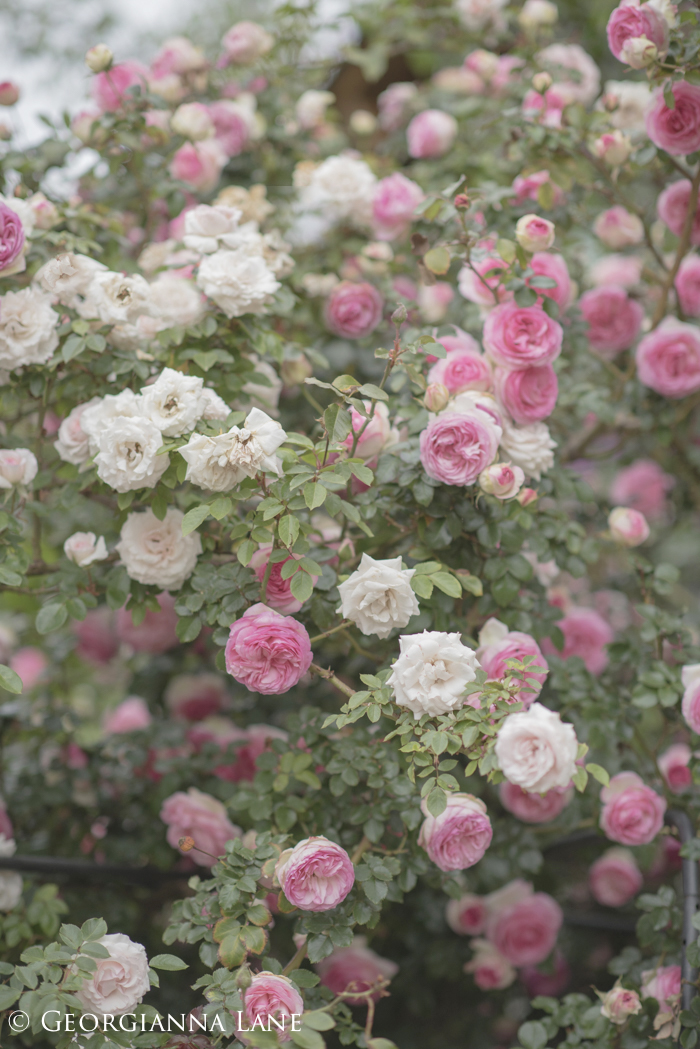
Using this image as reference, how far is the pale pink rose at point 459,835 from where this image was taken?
1.08 meters

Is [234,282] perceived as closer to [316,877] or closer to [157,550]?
[157,550]

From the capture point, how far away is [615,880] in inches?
72.4

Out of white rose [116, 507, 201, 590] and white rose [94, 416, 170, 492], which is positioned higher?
white rose [94, 416, 170, 492]

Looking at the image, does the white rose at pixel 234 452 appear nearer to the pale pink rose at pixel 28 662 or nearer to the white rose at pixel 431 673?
the white rose at pixel 431 673

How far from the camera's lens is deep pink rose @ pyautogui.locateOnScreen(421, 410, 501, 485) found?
1.11 meters

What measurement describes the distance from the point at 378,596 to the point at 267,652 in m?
0.16

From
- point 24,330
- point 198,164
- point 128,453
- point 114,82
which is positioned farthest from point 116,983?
point 114,82

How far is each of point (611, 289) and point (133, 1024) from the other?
1.69 m

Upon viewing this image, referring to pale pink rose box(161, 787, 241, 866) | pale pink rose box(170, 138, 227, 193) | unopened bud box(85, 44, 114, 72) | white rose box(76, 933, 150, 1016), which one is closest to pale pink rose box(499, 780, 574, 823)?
pale pink rose box(161, 787, 241, 866)

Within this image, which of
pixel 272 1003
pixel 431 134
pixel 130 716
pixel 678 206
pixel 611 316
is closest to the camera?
pixel 272 1003

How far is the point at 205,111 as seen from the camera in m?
1.61

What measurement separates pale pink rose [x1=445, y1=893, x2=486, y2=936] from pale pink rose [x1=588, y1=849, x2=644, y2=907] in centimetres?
33

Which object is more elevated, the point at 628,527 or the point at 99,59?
the point at 99,59

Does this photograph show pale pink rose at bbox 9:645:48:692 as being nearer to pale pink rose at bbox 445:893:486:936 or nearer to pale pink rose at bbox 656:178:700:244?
pale pink rose at bbox 445:893:486:936
